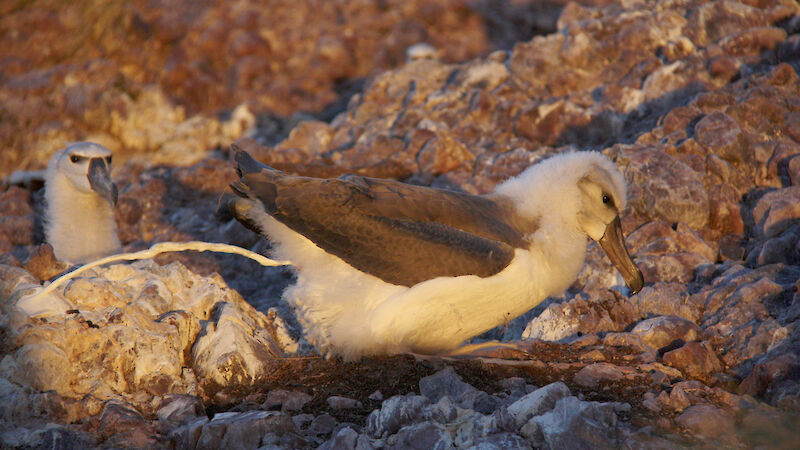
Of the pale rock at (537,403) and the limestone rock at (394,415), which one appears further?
the limestone rock at (394,415)

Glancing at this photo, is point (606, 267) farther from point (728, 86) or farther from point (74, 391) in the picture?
point (74, 391)

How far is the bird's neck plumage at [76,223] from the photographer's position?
256 inches

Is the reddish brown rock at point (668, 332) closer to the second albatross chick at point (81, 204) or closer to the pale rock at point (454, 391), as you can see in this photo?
the pale rock at point (454, 391)

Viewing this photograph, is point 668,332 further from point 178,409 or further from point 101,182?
point 101,182

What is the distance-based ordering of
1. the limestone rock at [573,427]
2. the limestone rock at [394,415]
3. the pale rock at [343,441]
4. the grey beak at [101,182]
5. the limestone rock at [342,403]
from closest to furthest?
the limestone rock at [573,427] → the pale rock at [343,441] → the limestone rock at [394,415] → the limestone rock at [342,403] → the grey beak at [101,182]

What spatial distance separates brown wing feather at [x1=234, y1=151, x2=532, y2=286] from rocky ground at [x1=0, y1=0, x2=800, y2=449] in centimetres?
55

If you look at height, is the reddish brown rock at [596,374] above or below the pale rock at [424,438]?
below

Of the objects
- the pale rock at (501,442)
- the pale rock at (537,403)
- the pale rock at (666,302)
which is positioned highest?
the pale rock at (537,403)

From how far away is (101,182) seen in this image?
6.69 metres

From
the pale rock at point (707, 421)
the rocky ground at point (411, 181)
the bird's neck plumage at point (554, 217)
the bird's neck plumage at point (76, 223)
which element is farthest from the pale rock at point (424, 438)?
the bird's neck plumage at point (76, 223)

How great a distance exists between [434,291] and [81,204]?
3.84 meters

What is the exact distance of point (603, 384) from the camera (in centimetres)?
423

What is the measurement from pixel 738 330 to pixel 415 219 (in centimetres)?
207

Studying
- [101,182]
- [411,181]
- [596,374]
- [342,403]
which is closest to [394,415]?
[342,403]
